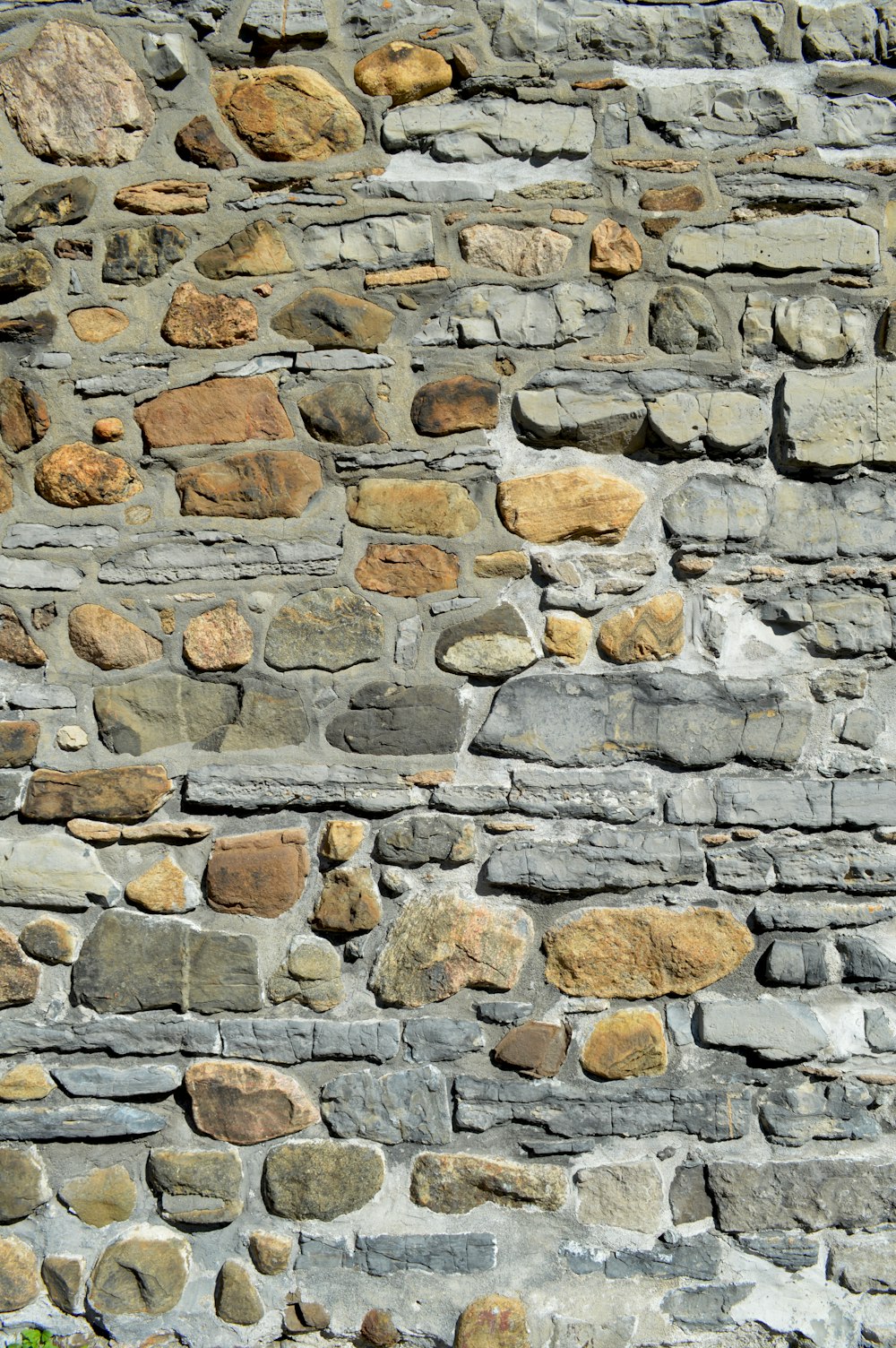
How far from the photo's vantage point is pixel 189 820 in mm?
1913

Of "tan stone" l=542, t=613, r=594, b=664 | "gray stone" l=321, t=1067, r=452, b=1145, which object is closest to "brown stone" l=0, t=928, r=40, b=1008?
"gray stone" l=321, t=1067, r=452, b=1145

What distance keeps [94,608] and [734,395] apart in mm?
1428

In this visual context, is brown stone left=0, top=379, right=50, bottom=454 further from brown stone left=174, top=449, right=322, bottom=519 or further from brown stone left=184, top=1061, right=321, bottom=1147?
brown stone left=184, top=1061, right=321, bottom=1147

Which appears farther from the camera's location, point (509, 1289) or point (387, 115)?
point (387, 115)

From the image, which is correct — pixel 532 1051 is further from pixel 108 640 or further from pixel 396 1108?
pixel 108 640

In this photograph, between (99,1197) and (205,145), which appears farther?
(205,145)

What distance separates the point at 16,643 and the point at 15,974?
2.25 ft

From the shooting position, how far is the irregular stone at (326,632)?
6.35 feet

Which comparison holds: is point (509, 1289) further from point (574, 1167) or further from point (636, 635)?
point (636, 635)

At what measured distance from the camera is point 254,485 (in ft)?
6.38

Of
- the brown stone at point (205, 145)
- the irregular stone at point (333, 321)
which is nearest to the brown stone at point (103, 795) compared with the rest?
the irregular stone at point (333, 321)

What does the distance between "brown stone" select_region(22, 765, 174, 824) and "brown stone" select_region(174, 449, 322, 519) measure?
0.56 meters

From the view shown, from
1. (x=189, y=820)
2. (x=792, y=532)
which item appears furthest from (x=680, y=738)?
(x=189, y=820)

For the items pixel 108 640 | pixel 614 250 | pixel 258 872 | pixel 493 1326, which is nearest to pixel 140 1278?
pixel 493 1326
